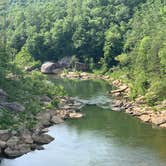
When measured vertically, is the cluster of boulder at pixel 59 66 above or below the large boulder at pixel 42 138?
above

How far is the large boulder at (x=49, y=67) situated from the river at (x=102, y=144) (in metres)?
36.6

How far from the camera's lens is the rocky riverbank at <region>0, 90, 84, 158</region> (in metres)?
46.1

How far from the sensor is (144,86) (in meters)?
69.7

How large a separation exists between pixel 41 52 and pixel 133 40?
24.1 m

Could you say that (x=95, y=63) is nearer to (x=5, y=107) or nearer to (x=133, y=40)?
(x=133, y=40)

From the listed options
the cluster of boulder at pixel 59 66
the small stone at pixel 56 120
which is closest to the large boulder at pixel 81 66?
the cluster of boulder at pixel 59 66

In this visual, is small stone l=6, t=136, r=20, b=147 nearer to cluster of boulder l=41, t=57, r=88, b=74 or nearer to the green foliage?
cluster of boulder l=41, t=57, r=88, b=74

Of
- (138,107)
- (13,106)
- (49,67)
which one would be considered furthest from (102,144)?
(49,67)

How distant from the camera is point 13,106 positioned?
2195 inches

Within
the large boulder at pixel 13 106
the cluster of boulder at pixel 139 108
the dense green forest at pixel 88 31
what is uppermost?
the dense green forest at pixel 88 31

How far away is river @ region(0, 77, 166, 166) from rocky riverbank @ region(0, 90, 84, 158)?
74 centimetres

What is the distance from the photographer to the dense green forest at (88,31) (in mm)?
93938

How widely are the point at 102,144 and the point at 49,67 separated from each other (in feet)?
175

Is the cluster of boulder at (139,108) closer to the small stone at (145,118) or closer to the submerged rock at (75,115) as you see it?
the small stone at (145,118)
